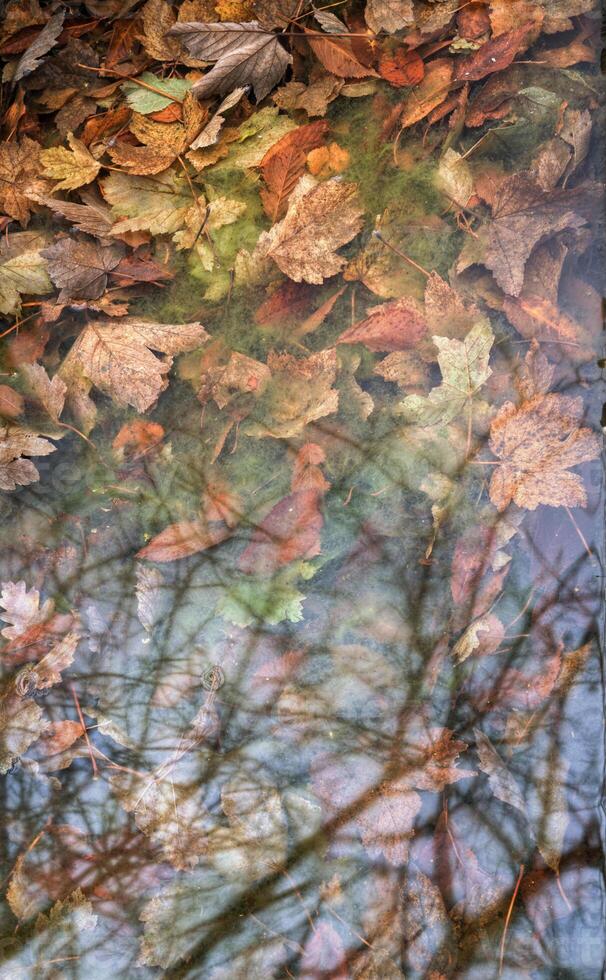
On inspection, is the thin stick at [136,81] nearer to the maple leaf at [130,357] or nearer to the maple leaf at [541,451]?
the maple leaf at [130,357]

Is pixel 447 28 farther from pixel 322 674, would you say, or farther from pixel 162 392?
pixel 322 674

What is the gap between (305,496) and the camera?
132 centimetres

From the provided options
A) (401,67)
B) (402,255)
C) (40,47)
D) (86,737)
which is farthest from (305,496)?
(40,47)

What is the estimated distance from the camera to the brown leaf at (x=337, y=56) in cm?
139

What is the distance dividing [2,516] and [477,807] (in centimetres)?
104

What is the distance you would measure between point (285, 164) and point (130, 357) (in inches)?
19.0

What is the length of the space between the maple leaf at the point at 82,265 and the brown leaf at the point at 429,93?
24.3 inches

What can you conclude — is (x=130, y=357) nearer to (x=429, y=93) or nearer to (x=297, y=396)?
(x=297, y=396)

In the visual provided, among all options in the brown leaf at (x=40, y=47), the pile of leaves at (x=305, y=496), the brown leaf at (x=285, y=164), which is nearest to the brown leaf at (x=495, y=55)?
the pile of leaves at (x=305, y=496)

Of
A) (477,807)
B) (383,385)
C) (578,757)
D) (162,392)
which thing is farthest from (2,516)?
(578,757)

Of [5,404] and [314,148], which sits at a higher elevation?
[314,148]

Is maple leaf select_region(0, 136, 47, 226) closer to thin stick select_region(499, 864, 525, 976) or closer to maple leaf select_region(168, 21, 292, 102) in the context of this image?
maple leaf select_region(168, 21, 292, 102)

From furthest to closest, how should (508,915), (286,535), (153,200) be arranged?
(153,200) → (286,535) → (508,915)

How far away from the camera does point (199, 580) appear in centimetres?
133
